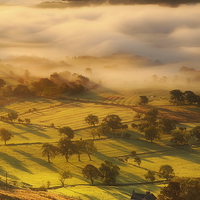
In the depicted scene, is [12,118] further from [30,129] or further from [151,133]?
[151,133]

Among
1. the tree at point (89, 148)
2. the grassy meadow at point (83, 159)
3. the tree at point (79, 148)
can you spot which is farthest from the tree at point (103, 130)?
the tree at point (79, 148)

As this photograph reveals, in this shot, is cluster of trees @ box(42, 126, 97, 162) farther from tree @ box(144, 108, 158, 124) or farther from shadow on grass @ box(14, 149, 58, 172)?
tree @ box(144, 108, 158, 124)

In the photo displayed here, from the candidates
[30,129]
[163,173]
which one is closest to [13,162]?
[30,129]

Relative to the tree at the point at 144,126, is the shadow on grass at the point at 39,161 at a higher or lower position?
lower

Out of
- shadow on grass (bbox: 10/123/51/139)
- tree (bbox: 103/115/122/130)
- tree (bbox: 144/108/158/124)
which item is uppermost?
tree (bbox: 144/108/158/124)

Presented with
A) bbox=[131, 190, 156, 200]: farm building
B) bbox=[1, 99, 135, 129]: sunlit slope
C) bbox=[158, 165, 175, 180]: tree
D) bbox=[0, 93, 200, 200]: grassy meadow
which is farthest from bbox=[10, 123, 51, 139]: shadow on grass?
bbox=[131, 190, 156, 200]: farm building

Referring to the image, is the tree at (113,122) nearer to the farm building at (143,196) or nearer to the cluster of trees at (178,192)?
the farm building at (143,196)

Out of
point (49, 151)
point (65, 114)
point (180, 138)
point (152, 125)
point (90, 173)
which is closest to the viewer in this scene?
point (90, 173)

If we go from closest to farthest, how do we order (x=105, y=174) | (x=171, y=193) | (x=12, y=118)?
(x=171, y=193) → (x=105, y=174) → (x=12, y=118)
